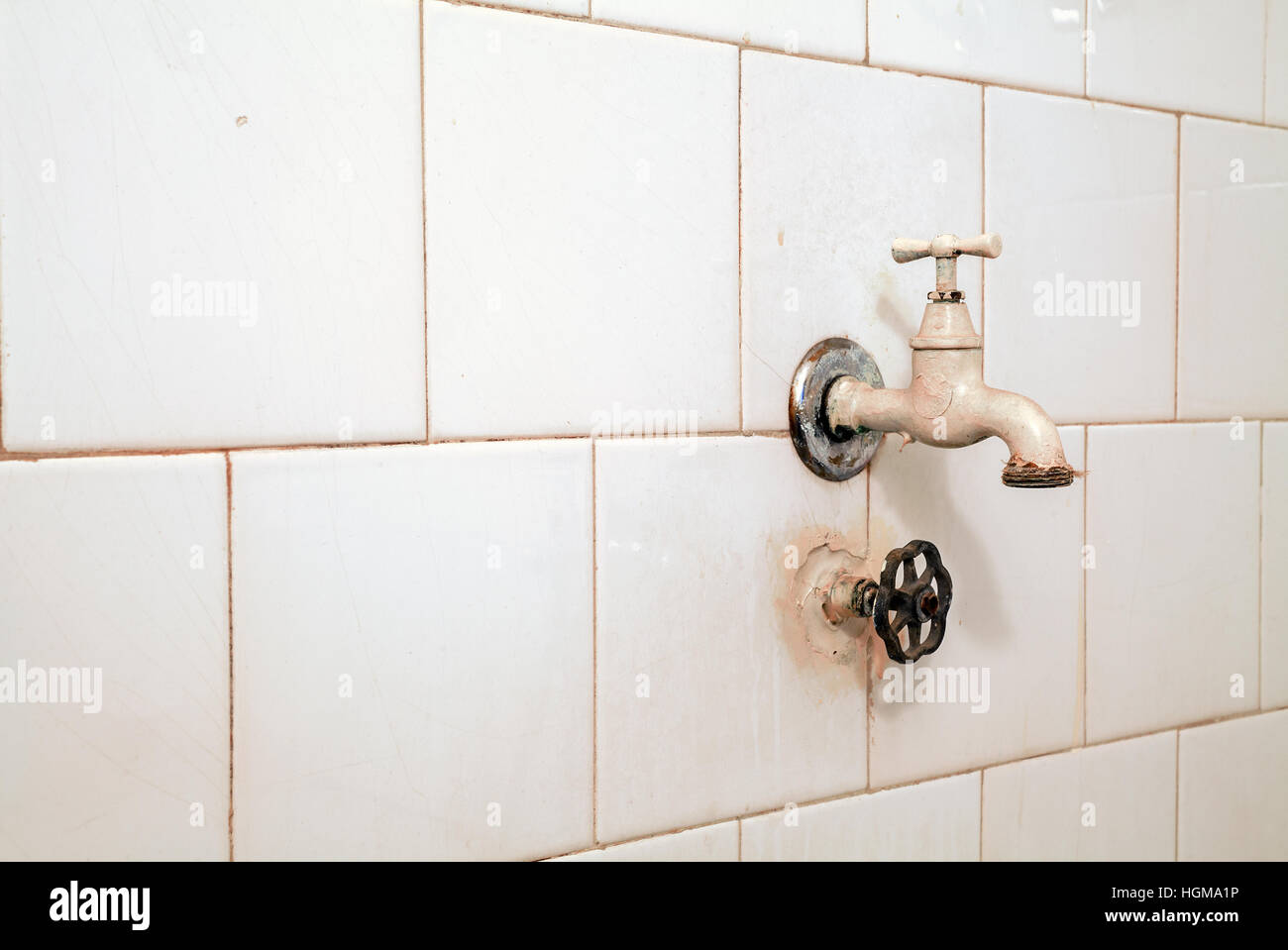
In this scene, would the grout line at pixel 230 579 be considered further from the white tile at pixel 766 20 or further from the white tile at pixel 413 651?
the white tile at pixel 766 20

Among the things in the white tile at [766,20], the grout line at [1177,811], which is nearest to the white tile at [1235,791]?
the grout line at [1177,811]

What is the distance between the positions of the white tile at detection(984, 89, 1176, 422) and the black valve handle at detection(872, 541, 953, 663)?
20cm

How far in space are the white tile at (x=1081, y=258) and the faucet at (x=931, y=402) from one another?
16 cm

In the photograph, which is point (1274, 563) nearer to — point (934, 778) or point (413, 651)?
point (934, 778)

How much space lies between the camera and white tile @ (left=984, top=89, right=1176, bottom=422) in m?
1.02

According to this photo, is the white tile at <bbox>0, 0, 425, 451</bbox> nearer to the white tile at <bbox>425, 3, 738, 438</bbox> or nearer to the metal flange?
the white tile at <bbox>425, 3, 738, 438</bbox>

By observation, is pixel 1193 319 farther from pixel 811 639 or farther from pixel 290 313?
pixel 290 313

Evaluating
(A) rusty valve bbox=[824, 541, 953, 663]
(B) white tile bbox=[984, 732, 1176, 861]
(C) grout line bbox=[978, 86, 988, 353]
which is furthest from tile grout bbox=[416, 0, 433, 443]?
(B) white tile bbox=[984, 732, 1176, 861]

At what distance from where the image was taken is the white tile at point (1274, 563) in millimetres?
1192

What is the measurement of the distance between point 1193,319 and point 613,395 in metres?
0.62

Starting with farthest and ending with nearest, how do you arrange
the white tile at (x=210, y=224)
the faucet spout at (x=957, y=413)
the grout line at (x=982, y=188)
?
the grout line at (x=982, y=188) < the faucet spout at (x=957, y=413) < the white tile at (x=210, y=224)

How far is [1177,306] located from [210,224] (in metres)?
0.86

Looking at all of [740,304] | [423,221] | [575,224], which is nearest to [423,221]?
[423,221]

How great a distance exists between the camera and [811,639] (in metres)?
→ 0.94
